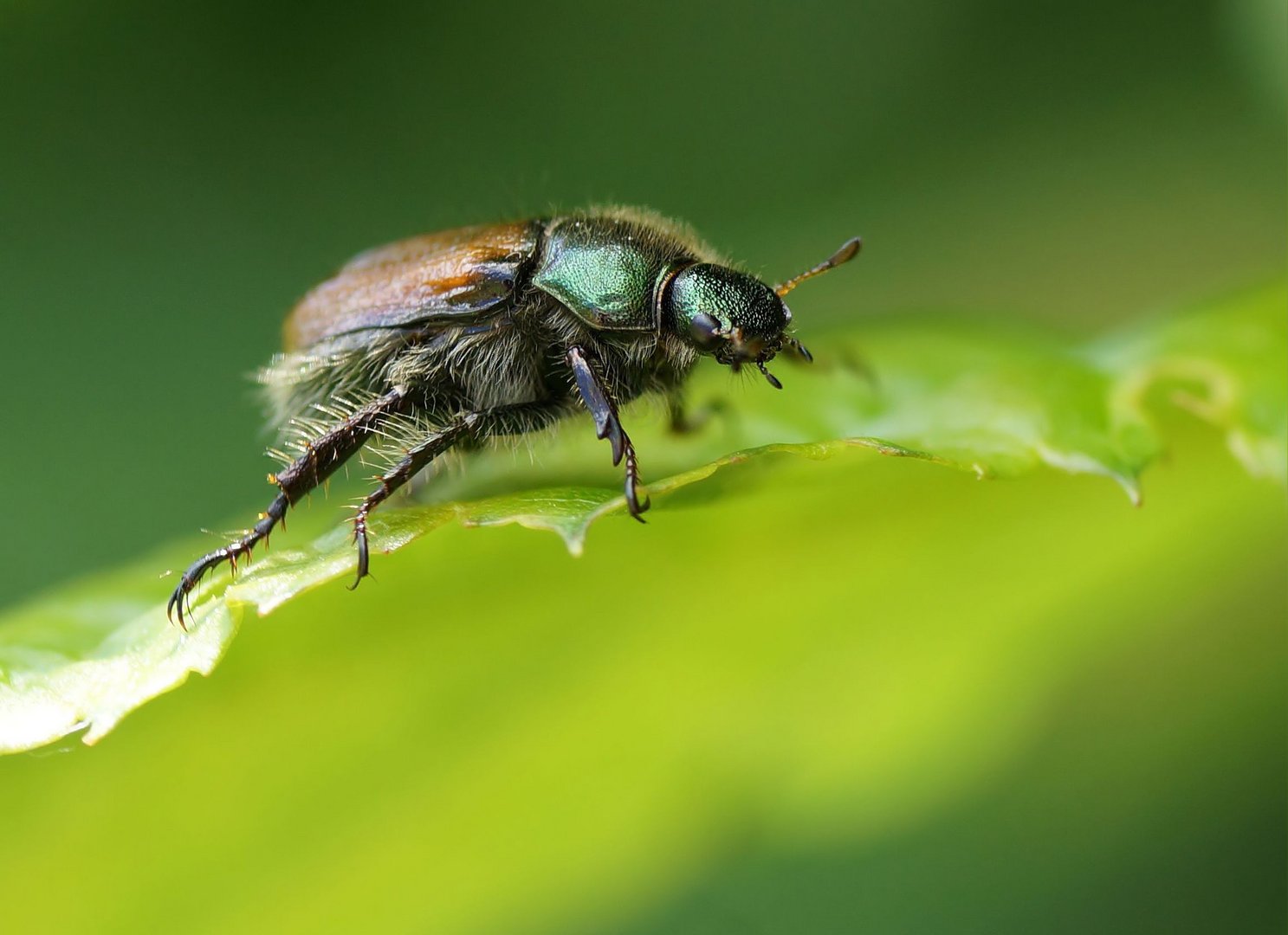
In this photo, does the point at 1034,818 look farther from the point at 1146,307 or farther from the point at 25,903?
the point at 1146,307

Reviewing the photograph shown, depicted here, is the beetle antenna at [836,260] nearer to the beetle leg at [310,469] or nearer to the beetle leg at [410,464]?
the beetle leg at [410,464]

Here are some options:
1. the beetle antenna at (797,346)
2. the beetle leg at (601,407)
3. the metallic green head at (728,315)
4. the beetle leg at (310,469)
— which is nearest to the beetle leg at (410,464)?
the beetle leg at (310,469)

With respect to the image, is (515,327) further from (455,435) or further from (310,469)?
(310,469)

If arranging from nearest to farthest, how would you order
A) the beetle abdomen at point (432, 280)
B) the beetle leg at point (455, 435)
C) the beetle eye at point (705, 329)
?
the beetle leg at point (455, 435) < the beetle eye at point (705, 329) < the beetle abdomen at point (432, 280)

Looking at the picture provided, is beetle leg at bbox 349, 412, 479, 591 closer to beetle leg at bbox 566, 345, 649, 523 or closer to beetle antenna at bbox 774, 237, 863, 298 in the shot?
beetle leg at bbox 566, 345, 649, 523

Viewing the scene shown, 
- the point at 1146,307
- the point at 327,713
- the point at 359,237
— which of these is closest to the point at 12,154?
the point at 359,237

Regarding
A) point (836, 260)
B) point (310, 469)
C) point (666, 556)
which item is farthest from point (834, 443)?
point (310, 469)

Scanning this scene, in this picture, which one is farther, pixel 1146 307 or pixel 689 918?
pixel 1146 307
